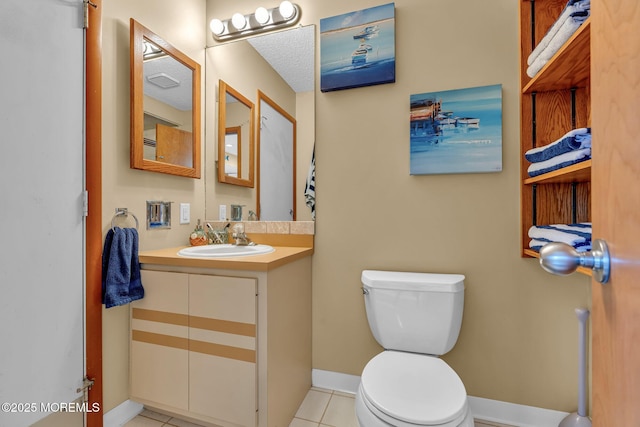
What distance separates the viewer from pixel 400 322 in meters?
1.35

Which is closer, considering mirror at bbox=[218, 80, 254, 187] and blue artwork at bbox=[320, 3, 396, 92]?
blue artwork at bbox=[320, 3, 396, 92]

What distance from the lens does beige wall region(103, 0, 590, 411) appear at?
139 centimetres

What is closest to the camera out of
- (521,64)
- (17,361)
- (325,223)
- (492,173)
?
(17,361)

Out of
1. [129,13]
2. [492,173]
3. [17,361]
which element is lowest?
[17,361]

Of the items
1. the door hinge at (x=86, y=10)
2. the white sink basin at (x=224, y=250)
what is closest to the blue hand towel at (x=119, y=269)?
the white sink basin at (x=224, y=250)

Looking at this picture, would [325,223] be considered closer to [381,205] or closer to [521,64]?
[381,205]

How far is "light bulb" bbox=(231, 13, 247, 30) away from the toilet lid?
2.08 metres

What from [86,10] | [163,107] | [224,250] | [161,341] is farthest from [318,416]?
[86,10]

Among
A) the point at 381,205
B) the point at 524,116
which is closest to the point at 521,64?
the point at 524,116

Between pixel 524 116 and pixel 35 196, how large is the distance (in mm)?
2102

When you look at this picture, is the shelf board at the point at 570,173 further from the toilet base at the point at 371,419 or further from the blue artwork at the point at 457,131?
the toilet base at the point at 371,419

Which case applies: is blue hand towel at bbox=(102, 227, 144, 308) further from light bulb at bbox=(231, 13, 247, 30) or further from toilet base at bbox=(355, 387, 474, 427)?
light bulb at bbox=(231, 13, 247, 30)

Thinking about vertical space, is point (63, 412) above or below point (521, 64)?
below

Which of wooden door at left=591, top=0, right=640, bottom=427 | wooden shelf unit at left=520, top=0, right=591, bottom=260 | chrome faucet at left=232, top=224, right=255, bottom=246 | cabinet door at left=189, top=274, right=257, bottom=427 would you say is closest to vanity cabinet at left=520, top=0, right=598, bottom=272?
wooden shelf unit at left=520, top=0, right=591, bottom=260
